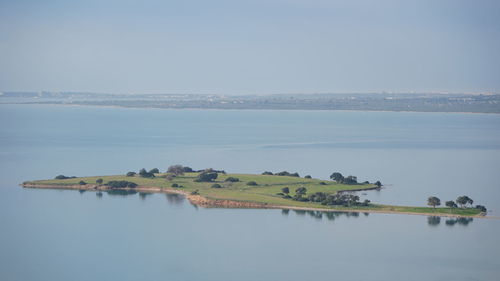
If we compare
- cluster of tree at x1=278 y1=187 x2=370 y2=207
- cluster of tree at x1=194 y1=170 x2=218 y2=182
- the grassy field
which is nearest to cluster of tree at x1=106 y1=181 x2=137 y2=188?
the grassy field

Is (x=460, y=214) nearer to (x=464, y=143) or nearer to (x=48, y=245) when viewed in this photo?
(x=48, y=245)

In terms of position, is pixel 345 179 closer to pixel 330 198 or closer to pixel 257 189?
pixel 257 189

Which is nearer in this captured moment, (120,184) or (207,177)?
(120,184)

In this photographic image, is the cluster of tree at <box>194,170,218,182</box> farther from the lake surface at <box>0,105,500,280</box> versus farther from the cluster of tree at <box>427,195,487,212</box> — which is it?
the cluster of tree at <box>427,195,487,212</box>

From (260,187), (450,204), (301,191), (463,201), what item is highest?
(260,187)

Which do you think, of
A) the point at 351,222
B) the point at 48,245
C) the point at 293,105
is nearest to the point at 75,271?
the point at 48,245

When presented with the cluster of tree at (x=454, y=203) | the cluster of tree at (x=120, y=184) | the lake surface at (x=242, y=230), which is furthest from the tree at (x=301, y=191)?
the cluster of tree at (x=120, y=184)

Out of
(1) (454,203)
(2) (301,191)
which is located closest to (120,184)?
(2) (301,191)

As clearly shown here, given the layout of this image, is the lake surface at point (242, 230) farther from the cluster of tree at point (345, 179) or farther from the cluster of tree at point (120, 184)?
the cluster of tree at point (345, 179)
